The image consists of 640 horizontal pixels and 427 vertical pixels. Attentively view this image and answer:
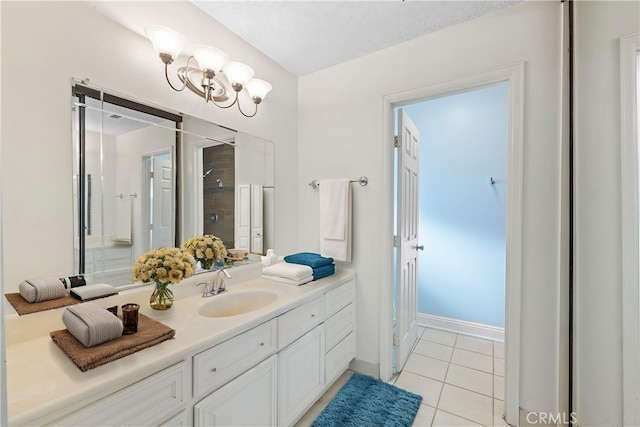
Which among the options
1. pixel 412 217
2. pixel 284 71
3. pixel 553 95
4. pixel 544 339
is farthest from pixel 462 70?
pixel 544 339

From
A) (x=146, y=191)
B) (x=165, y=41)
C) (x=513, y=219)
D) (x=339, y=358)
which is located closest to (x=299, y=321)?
(x=339, y=358)

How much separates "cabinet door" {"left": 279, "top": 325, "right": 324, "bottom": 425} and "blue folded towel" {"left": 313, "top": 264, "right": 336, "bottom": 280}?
316 millimetres

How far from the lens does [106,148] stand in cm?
123

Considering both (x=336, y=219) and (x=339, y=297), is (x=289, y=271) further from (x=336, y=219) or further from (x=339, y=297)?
(x=336, y=219)

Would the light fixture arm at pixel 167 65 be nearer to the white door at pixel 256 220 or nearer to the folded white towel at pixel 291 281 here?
the white door at pixel 256 220

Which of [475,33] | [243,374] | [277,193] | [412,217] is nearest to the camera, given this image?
[243,374]

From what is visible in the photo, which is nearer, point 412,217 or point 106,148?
point 106,148

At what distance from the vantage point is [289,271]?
1744 mm

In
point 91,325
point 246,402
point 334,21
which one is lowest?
point 246,402

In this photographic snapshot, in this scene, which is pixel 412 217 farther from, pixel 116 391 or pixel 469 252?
pixel 116 391

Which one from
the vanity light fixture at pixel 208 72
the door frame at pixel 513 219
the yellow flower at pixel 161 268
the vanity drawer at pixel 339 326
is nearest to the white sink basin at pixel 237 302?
the yellow flower at pixel 161 268

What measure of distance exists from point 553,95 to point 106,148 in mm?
2225

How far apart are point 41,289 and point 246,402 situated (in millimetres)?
892

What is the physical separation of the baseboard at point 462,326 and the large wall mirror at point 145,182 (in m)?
2.03
